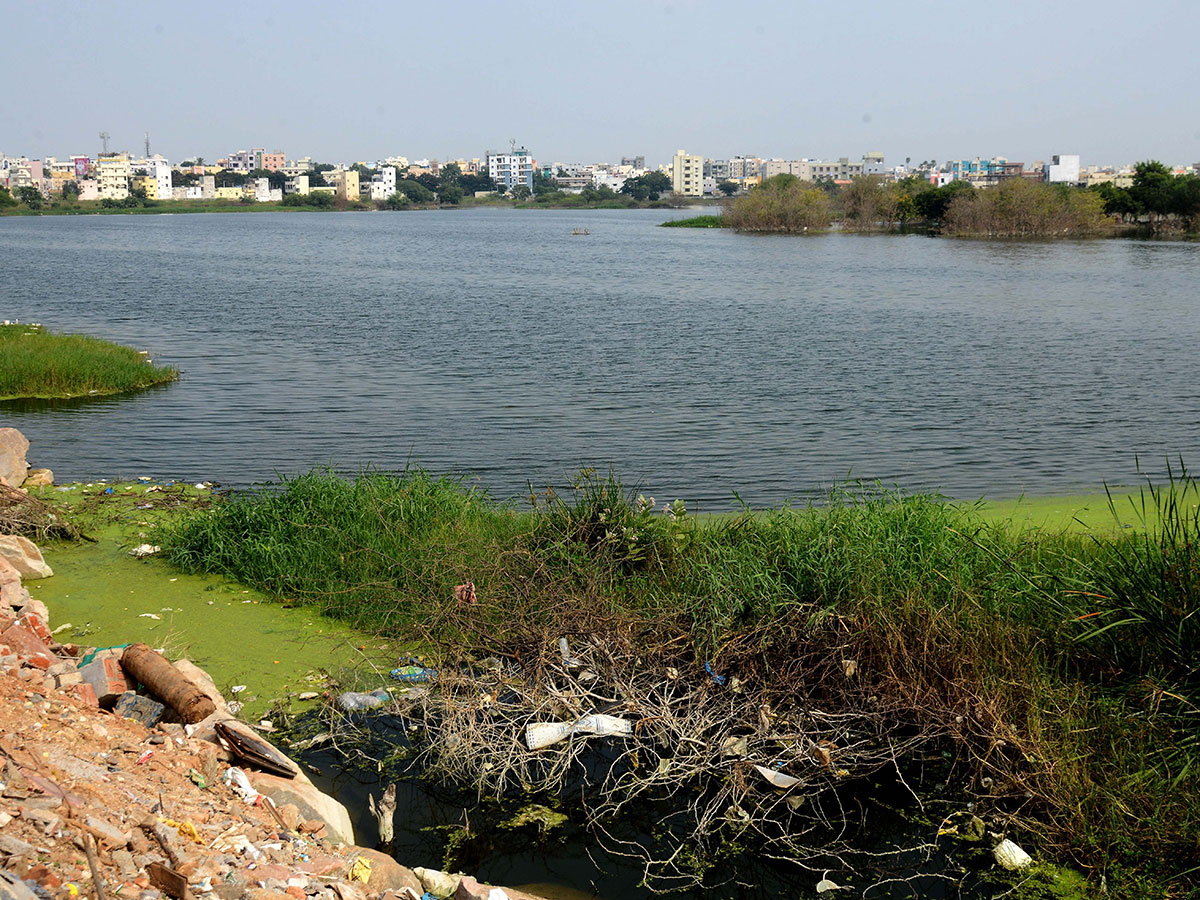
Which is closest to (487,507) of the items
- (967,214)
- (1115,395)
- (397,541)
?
(397,541)

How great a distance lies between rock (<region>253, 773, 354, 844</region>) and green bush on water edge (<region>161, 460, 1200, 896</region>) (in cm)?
159

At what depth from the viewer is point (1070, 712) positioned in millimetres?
5625

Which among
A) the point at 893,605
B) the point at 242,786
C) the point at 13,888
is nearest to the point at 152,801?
the point at 242,786

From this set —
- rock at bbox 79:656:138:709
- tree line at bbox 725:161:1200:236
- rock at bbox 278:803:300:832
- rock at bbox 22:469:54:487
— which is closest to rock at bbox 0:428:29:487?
rock at bbox 22:469:54:487

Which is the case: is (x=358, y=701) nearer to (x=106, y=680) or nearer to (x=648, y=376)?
(x=106, y=680)

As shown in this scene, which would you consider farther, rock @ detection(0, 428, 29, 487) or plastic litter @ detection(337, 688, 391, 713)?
rock @ detection(0, 428, 29, 487)

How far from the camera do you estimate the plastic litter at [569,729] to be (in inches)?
240

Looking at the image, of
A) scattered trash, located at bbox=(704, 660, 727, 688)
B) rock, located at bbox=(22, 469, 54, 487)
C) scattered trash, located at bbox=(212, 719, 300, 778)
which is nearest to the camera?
scattered trash, located at bbox=(212, 719, 300, 778)

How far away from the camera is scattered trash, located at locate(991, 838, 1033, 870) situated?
17.2ft

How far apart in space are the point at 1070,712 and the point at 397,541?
5.49 metres

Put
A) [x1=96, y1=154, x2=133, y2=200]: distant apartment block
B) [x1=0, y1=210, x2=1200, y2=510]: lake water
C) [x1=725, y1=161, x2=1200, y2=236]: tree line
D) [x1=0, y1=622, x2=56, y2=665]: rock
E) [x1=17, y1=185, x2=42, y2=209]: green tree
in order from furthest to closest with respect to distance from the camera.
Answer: [x1=96, y1=154, x2=133, y2=200]: distant apartment block → [x1=17, y1=185, x2=42, y2=209]: green tree → [x1=725, y1=161, x2=1200, y2=236]: tree line → [x1=0, y1=210, x2=1200, y2=510]: lake water → [x1=0, y1=622, x2=56, y2=665]: rock

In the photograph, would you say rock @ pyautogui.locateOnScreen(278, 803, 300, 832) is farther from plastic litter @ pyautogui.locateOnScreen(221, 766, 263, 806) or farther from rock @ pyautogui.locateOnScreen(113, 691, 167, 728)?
rock @ pyautogui.locateOnScreen(113, 691, 167, 728)

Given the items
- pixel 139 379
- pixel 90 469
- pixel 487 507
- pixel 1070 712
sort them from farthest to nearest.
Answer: pixel 139 379 < pixel 90 469 < pixel 487 507 < pixel 1070 712

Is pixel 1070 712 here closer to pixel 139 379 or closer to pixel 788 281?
pixel 139 379
